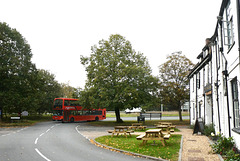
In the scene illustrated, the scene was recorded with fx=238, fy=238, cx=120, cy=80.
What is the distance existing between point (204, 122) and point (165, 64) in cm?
1655

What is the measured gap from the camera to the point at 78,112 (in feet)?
127

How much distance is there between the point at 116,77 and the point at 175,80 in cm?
965

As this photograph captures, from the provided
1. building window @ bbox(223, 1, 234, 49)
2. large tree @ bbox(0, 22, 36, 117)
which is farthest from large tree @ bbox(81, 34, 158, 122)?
building window @ bbox(223, 1, 234, 49)

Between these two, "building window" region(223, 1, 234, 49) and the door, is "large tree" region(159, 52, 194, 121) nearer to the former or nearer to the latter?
the door

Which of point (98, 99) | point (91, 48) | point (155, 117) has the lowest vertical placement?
point (155, 117)

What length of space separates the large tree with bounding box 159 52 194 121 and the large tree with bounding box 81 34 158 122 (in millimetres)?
3063

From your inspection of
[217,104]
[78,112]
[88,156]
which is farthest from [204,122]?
[78,112]

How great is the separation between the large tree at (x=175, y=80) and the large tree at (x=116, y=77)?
306 cm

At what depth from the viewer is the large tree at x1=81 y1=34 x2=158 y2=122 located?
30.3 metres

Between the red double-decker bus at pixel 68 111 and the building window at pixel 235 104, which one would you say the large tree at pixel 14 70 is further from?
the building window at pixel 235 104

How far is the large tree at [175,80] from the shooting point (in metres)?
34.4

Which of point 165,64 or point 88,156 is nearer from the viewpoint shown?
point 88,156

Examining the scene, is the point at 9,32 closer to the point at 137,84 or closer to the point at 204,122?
the point at 137,84

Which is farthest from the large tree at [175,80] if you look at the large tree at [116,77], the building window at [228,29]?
the building window at [228,29]
